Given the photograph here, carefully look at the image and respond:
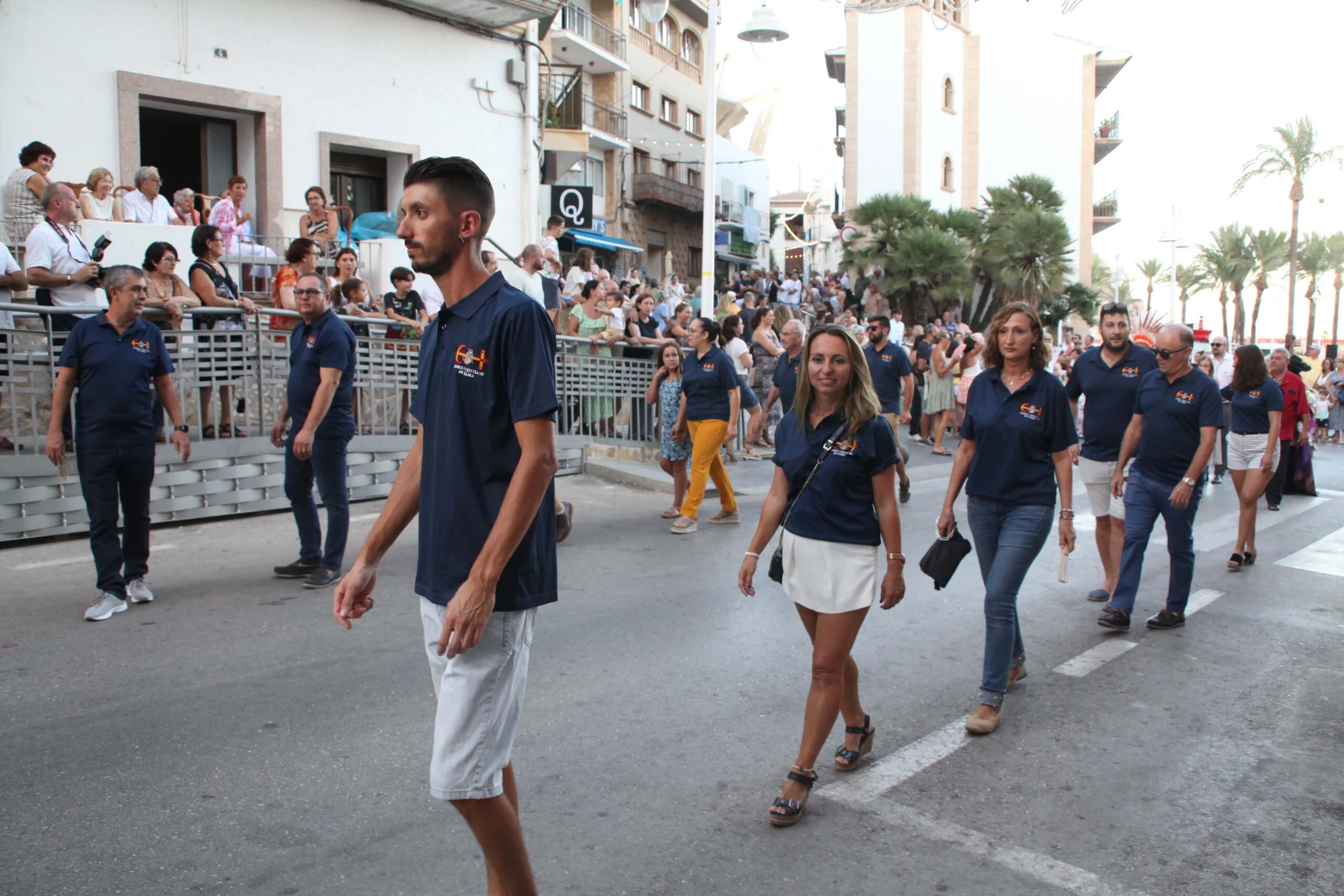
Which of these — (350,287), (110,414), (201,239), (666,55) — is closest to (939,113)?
(666,55)

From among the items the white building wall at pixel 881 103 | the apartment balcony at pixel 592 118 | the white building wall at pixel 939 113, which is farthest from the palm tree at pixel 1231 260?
the apartment balcony at pixel 592 118

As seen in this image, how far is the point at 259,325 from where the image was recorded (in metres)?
9.85

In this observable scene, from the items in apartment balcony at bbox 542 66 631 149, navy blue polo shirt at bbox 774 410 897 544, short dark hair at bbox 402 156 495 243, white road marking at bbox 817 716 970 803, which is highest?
apartment balcony at bbox 542 66 631 149

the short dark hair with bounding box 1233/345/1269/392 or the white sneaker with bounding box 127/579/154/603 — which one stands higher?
the short dark hair with bounding box 1233/345/1269/392

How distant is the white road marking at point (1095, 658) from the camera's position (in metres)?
5.96

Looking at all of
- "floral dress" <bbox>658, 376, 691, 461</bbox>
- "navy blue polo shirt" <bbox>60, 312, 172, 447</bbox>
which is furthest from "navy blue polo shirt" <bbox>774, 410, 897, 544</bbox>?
"floral dress" <bbox>658, 376, 691, 461</bbox>

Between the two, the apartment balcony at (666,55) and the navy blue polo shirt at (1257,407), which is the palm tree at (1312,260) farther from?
the navy blue polo shirt at (1257,407)

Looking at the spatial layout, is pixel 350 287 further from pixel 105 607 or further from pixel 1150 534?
pixel 1150 534

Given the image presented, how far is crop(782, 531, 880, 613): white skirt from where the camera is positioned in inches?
162

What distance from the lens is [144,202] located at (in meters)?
11.9

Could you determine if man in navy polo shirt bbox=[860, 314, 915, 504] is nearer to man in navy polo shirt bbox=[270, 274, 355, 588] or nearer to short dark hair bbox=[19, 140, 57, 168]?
man in navy polo shirt bbox=[270, 274, 355, 588]

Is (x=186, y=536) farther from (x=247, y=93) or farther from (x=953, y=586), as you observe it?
(x=247, y=93)

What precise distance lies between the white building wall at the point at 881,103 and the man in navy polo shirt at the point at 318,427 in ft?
150

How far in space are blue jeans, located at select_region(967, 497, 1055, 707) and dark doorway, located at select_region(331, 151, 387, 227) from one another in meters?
13.6
